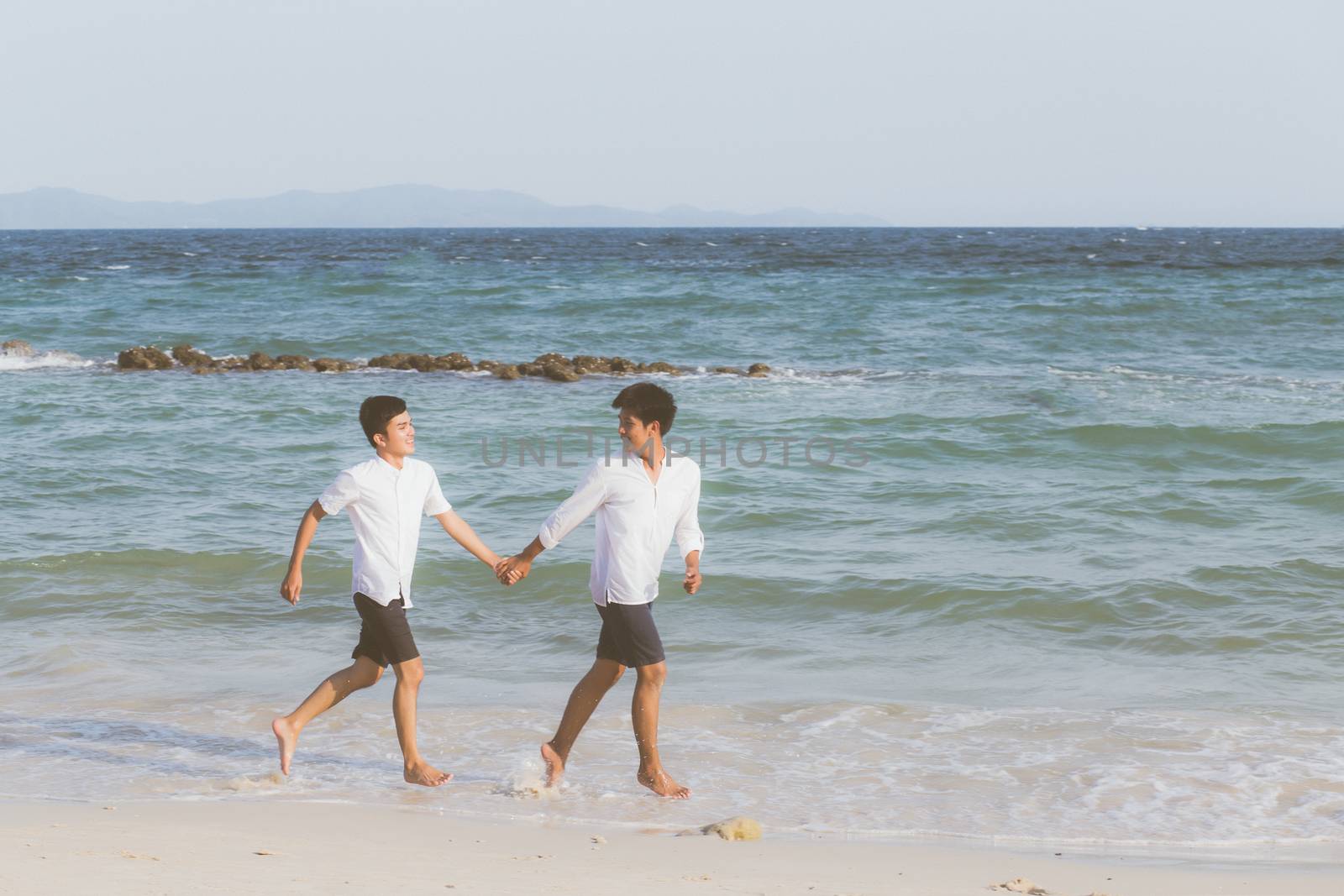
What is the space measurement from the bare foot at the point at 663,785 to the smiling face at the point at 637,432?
4.05 feet

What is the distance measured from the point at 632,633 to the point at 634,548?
32 cm

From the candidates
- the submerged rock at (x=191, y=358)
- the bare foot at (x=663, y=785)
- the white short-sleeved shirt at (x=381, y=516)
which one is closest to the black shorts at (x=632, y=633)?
the bare foot at (x=663, y=785)

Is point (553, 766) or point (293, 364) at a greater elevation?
point (293, 364)

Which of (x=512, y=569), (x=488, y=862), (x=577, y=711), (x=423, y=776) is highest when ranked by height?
(x=512, y=569)

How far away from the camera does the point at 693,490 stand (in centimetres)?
515

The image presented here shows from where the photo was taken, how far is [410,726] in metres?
5.18

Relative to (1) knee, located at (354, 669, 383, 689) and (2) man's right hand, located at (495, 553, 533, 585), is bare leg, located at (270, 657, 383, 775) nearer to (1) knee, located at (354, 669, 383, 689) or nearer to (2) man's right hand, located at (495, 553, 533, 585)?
(1) knee, located at (354, 669, 383, 689)

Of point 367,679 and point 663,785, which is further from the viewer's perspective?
point 367,679

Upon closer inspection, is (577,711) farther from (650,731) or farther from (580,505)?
(580,505)

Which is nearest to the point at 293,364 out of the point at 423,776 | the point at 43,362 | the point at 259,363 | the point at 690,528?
the point at 259,363

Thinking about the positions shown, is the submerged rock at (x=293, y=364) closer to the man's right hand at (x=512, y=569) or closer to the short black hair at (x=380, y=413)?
the short black hair at (x=380, y=413)

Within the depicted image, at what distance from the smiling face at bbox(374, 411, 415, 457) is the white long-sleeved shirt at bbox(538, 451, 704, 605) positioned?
0.62m

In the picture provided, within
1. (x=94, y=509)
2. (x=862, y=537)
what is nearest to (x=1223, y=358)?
(x=862, y=537)

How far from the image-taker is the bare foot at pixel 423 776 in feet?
16.9
